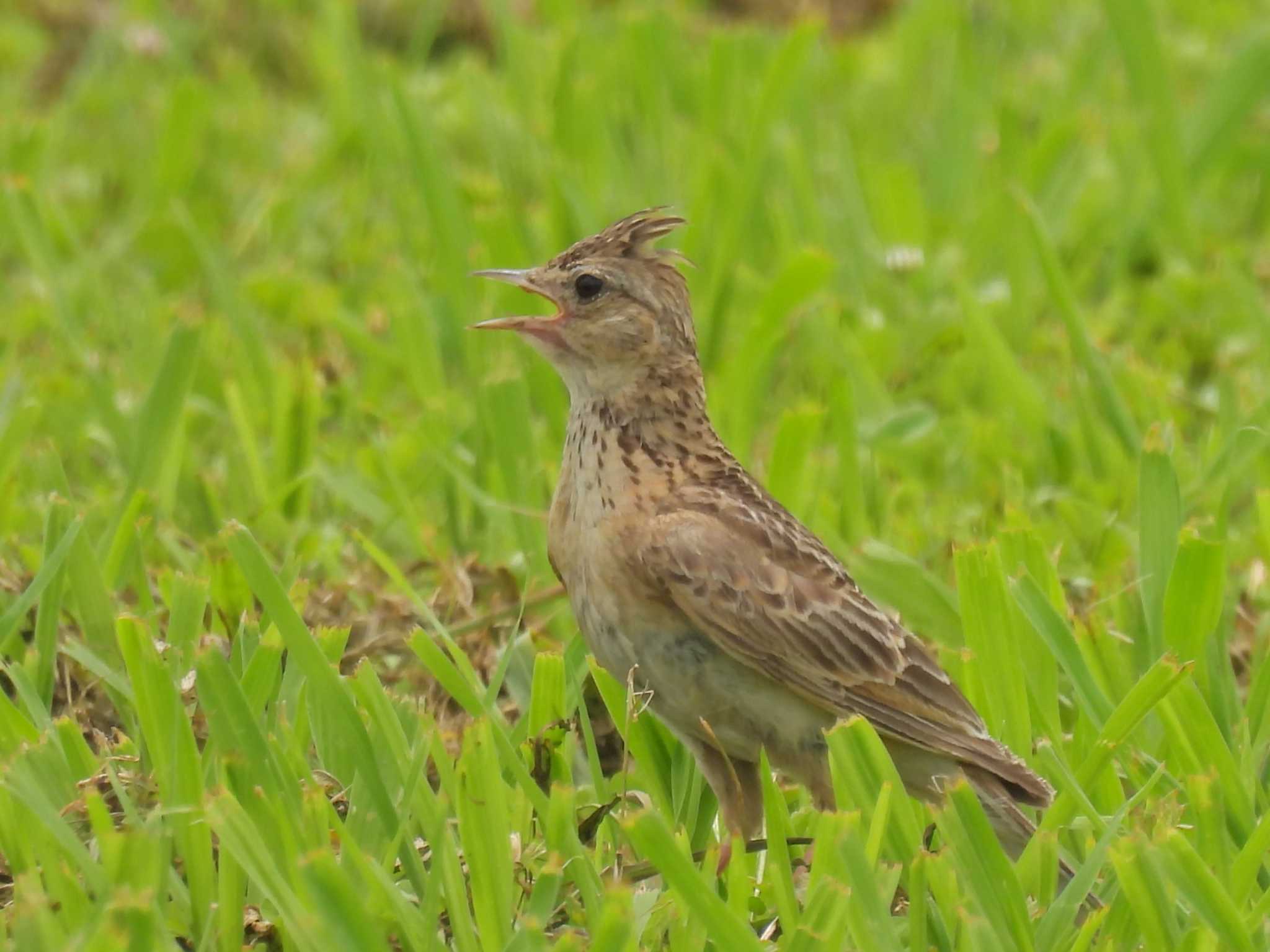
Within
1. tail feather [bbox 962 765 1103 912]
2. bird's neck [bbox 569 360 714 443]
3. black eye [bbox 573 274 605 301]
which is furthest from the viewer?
black eye [bbox 573 274 605 301]

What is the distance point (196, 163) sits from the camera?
7.52m

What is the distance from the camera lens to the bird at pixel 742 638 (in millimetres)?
3801

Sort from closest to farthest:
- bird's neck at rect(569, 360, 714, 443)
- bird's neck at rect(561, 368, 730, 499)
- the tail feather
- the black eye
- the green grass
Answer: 1. the green grass
2. the tail feather
3. bird's neck at rect(561, 368, 730, 499)
4. bird's neck at rect(569, 360, 714, 443)
5. the black eye

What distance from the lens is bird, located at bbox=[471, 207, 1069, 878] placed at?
3801mm

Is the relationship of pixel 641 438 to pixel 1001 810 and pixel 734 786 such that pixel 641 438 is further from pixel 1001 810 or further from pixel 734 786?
pixel 1001 810

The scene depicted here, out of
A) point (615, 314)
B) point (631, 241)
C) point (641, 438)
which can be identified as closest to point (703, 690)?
point (641, 438)

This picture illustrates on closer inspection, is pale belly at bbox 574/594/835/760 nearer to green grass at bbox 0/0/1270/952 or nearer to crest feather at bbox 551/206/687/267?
green grass at bbox 0/0/1270/952

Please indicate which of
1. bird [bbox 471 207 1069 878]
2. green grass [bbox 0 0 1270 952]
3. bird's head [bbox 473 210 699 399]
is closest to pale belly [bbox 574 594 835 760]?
bird [bbox 471 207 1069 878]

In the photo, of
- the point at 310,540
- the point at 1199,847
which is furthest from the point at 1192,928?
the point at 310,540

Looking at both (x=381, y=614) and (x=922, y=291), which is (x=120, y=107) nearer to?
(x=922, y=291)

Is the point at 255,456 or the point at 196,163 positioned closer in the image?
the point at 255,456

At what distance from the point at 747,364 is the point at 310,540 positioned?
141 cm

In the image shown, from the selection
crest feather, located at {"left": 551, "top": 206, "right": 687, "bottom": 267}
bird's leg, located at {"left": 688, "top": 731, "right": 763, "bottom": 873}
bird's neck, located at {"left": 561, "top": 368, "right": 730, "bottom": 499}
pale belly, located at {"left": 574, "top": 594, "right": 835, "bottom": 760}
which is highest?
crest feather, located at {"left": 551, "top": 206, "right": 687, "bottom": 267}

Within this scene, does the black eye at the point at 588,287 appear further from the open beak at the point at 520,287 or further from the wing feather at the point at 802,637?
the wing feather at the point at 802,637
